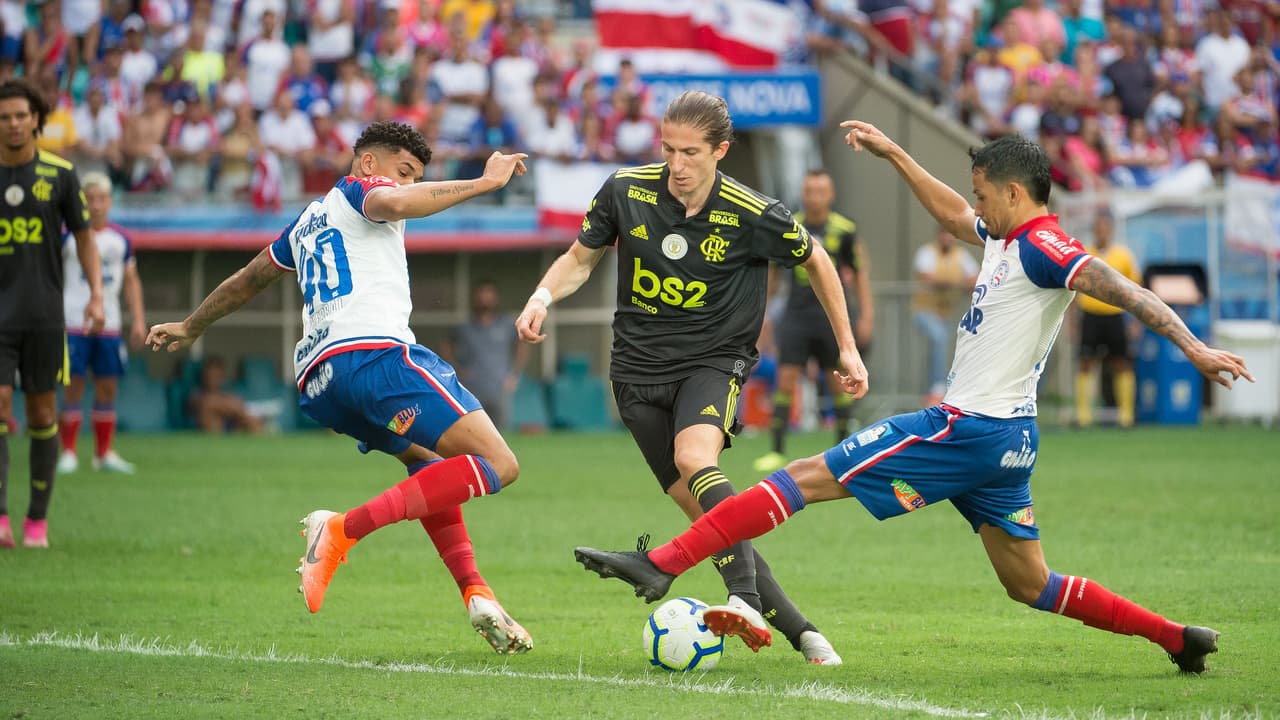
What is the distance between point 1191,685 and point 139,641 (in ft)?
14.5

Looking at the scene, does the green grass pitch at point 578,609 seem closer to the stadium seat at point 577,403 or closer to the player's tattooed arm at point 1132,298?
the player's tattooed arm at point 1132,298

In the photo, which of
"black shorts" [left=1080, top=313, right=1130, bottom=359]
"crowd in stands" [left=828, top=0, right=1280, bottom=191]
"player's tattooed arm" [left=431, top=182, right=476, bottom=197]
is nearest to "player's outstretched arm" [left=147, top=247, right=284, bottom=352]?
"player's tattooed arm" [left=431, top=182, right=476, bottom=197]

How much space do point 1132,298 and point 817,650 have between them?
201 cm

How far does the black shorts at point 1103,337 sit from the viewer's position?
829 inches

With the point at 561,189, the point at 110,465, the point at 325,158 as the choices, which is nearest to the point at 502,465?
the point at 110,465

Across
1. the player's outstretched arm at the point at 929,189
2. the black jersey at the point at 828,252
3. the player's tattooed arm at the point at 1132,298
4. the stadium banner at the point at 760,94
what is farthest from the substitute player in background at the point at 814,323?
the player's tattooed arm at the point at 1132,298

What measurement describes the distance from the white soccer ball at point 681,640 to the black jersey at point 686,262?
39.9 inches

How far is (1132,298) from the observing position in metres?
5.64

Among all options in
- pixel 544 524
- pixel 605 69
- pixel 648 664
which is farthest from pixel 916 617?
pixel 605 69

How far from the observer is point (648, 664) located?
671 cm

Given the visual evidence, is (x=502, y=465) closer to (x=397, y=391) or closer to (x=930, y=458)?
(x=397, y=391)

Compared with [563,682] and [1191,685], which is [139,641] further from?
[1191,685]

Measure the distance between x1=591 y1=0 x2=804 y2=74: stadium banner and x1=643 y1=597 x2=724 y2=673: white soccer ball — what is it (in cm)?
1801

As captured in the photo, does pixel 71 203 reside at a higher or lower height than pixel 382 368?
higher
